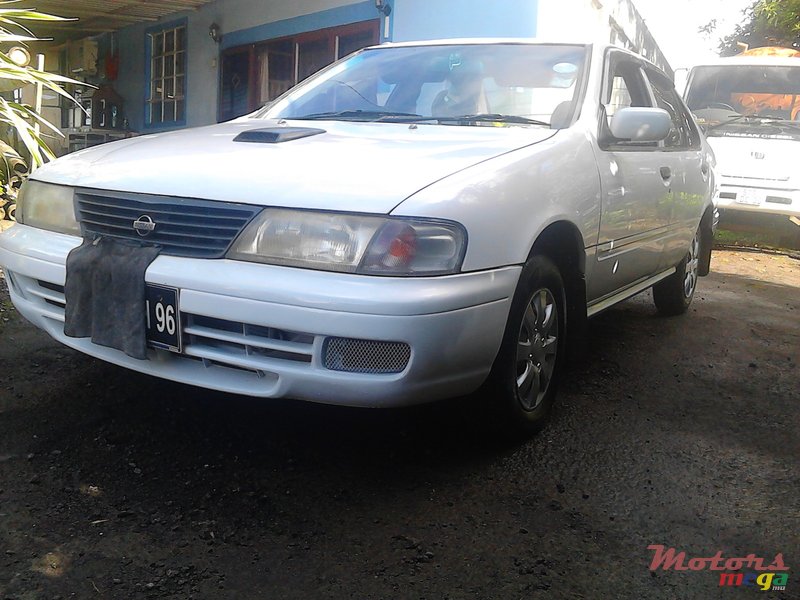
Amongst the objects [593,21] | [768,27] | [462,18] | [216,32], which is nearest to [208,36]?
[216,32]

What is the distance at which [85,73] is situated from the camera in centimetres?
1350

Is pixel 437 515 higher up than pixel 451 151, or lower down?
lower down

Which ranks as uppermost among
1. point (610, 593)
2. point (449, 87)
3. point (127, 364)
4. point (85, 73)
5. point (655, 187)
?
point (85, 73)

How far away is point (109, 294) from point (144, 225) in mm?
234

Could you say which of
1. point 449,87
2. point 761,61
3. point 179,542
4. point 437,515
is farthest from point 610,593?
point 761,61

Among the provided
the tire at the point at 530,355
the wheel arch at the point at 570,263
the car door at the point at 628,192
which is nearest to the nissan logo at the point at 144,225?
the tire at the point at 530,355

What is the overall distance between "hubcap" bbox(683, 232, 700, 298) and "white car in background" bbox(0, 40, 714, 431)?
1939 millimetres

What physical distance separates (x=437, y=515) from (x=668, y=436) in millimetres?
1191

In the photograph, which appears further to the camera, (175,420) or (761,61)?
(761,61)

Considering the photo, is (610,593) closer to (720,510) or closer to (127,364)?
(720,510)

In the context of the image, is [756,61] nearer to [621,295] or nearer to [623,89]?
[623,89]

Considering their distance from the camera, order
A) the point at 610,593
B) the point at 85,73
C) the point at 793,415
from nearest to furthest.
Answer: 1. the point at 610,593
2. the point at 793,415
3. the point at 85,73

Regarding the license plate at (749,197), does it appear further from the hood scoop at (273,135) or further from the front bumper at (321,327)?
the front bumper at (321,327)

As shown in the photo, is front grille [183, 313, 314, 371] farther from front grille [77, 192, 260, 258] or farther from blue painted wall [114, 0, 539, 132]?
blue painted wall [114, 0, 539, 132]
